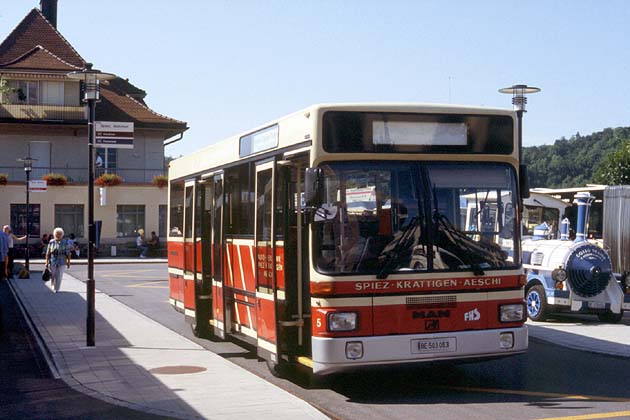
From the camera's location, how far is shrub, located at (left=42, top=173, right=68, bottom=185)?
5434cm

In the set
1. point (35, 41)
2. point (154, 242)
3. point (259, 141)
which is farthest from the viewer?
point (35, 41)

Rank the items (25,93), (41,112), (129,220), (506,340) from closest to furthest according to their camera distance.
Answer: (506,340) → (129,220) → (41,112) → (25,93)

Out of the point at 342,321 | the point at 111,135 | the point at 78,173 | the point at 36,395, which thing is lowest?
the point at 36,395

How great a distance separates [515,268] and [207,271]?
19.8 feet

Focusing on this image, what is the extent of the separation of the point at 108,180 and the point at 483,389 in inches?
1839

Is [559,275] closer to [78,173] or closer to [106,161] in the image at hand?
[106,161]

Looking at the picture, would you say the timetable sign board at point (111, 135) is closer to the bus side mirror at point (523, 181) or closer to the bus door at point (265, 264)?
the bus door at point (265, 264)

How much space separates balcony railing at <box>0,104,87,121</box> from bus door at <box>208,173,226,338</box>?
148 feet

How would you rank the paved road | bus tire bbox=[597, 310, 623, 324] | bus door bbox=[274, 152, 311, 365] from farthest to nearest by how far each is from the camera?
bus tire bbox=[597, 310, 623, 324], bus door bbox=[274, 152, 311, 365], the paved road

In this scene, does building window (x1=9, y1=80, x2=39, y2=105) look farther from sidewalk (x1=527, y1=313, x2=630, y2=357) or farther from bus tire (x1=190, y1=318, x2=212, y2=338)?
bus tire (x1=190, y1=318, x2=212, y2=338)

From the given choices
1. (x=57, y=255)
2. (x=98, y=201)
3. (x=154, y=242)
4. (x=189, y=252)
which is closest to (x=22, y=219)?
(x=98, y=201)

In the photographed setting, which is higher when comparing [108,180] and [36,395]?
[108,180]

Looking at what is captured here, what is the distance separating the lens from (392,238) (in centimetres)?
1005

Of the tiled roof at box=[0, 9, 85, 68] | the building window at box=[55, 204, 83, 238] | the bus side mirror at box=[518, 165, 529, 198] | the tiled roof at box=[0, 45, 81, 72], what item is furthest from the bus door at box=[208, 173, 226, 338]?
the tiled roof at box=[0, 9, 85, 68]
